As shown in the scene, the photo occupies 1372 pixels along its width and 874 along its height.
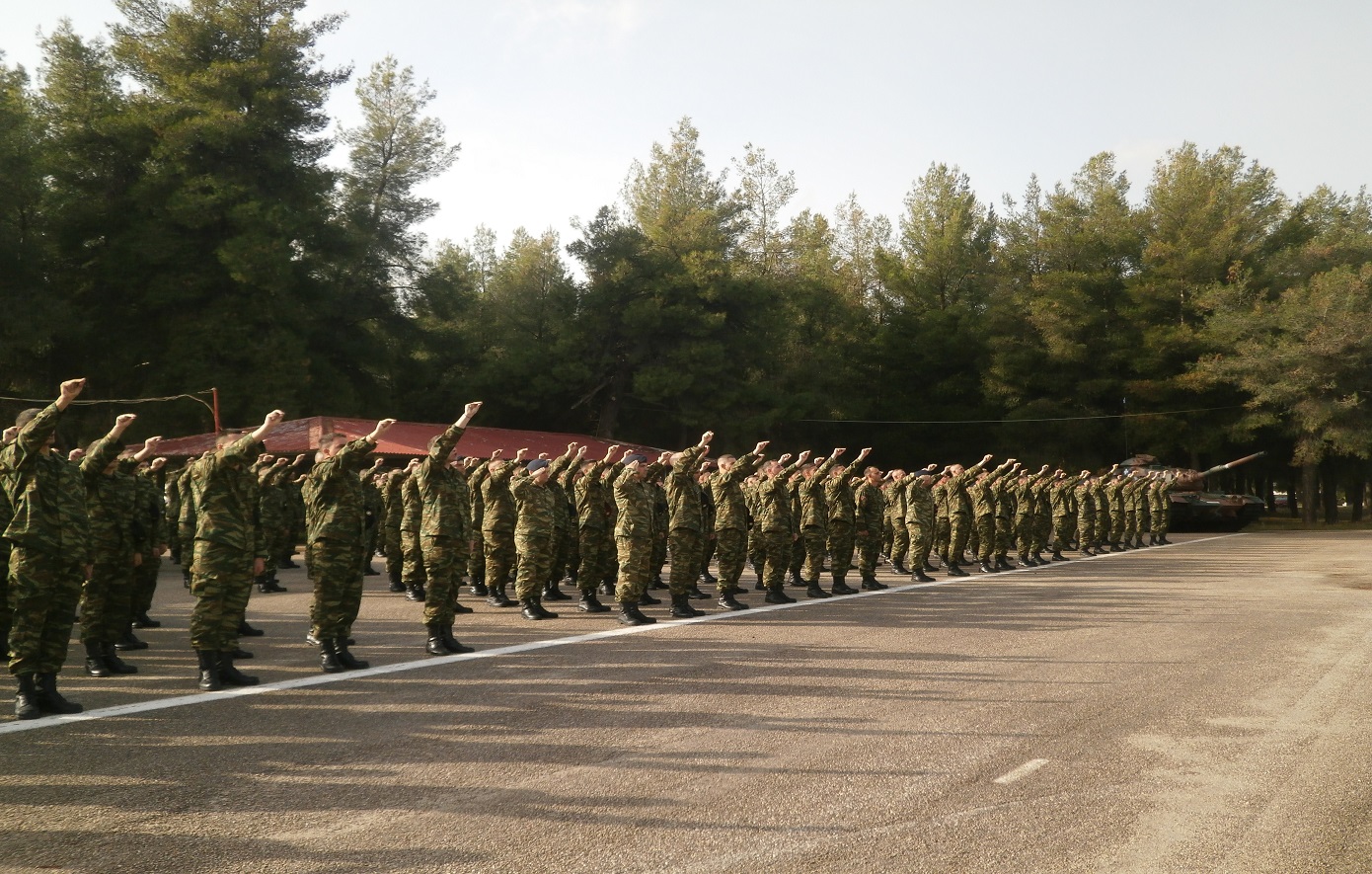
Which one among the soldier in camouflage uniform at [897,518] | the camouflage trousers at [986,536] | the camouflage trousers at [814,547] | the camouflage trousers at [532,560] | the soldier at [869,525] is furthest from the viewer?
the camouflage trousers at [986,536]

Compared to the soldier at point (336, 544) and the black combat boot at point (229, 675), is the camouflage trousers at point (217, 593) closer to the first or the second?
the black combat boot at point (229, 675)

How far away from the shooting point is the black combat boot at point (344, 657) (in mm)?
7965

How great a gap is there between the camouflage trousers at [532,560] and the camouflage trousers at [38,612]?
189 inches

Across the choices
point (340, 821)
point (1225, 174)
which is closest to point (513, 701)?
point (340, 821)

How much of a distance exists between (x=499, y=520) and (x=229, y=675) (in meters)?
4.28

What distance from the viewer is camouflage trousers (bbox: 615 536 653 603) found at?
1041 cm

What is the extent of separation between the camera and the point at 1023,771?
516 cm

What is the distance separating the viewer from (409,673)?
7.75m

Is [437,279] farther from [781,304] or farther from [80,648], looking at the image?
[80,648]

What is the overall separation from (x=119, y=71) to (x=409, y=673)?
33.9 metres

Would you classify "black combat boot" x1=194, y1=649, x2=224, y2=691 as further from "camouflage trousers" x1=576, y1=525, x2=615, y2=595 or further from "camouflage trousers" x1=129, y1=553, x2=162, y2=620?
"camouflage trousers" x1=576, y1=525, x2=615, y2=595

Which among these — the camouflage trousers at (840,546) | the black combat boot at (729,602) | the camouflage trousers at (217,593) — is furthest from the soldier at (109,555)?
the camouflage trousers at (840,546)

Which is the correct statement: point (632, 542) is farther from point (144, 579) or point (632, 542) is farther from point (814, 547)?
point (144, 579)

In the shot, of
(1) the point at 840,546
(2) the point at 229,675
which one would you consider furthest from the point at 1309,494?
(2) the point at 229,675
